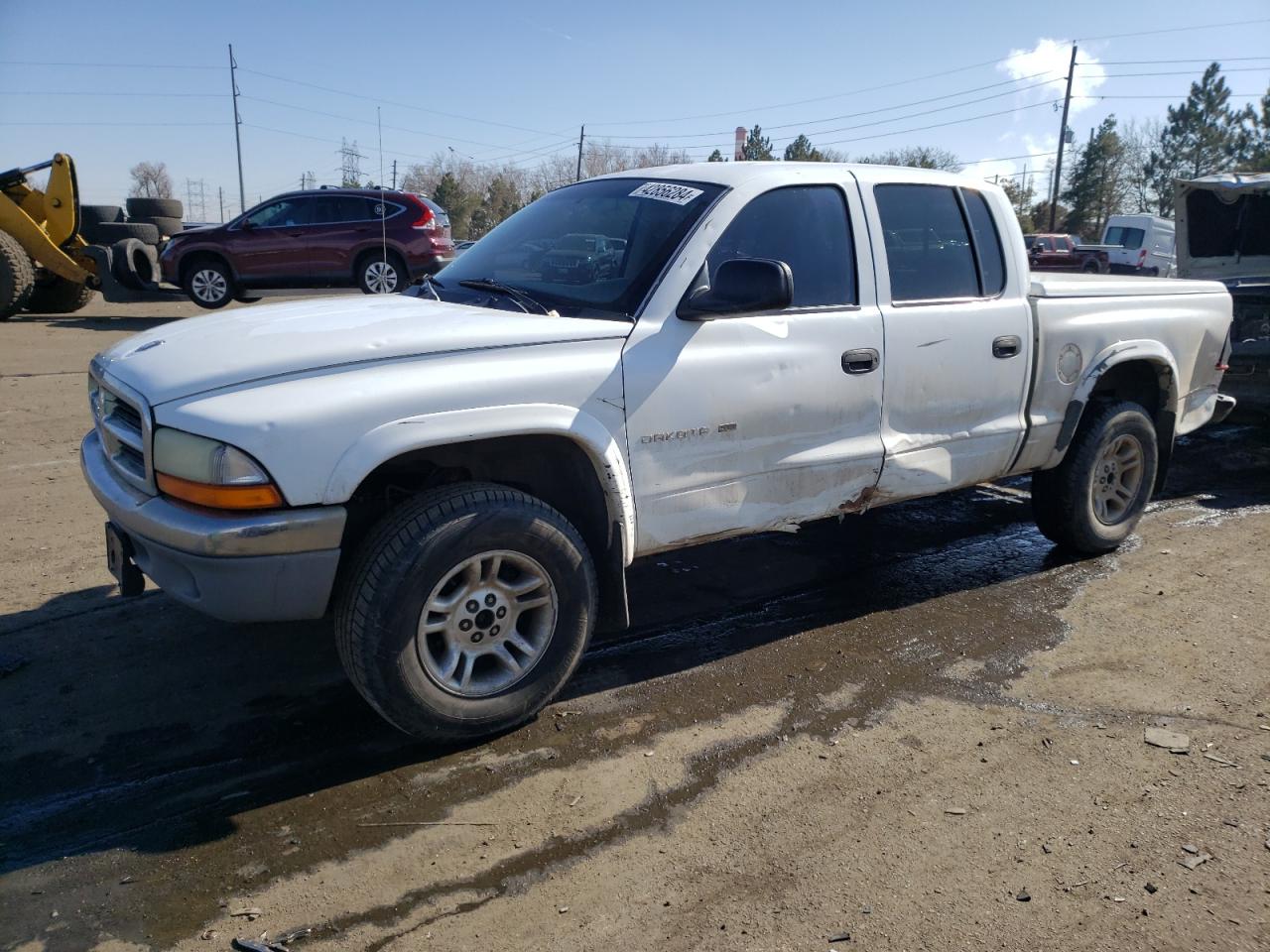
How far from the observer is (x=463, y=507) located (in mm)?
3211

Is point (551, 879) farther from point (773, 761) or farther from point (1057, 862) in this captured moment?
point (1057, 862)

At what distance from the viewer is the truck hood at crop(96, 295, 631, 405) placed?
3.08 metres

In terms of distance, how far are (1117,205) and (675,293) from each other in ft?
220

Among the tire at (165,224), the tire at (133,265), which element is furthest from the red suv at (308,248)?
the tire at (165,224)

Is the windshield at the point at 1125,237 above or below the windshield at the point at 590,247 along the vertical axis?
above

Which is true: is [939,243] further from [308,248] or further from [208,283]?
[208,283]

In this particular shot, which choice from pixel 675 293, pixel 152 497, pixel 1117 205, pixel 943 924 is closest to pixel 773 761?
pixel 943 924

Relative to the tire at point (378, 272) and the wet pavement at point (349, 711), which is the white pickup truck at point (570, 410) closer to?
the wet pavement at point (349, 711)

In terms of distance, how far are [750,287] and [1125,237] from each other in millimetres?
29833

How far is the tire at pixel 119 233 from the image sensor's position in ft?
62.9

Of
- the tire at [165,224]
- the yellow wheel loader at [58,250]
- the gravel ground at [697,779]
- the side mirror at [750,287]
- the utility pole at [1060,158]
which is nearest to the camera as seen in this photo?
the gravel ground at [697,779]

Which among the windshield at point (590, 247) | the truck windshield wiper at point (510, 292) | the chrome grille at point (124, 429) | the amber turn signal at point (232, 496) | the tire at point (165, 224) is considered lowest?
the amber turn signal at point (232, 496)

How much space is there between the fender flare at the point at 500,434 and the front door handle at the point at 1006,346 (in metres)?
2.05

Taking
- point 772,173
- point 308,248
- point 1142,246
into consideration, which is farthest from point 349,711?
point 1142,246
